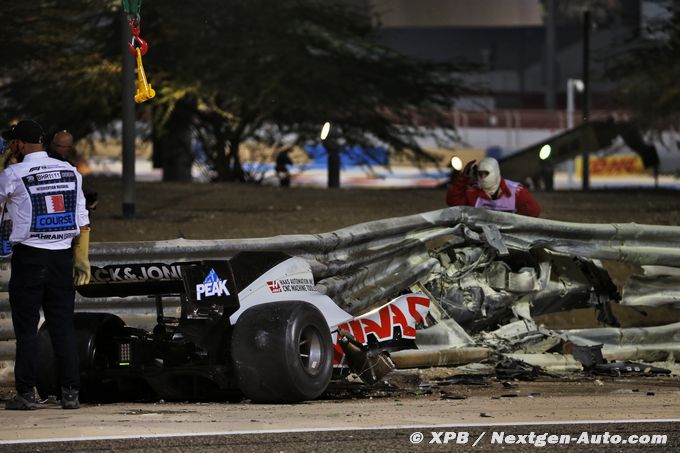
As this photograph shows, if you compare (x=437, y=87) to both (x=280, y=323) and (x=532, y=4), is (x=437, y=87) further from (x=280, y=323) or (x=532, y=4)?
(x=280, y=323)

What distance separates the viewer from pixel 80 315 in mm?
8312

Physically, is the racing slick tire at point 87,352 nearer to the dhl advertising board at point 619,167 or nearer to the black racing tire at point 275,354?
the black racing tire at point 275,354

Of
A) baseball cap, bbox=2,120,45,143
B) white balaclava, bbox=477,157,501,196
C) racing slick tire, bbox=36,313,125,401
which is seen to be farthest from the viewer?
white balaclava, bbox=477,157,501,196

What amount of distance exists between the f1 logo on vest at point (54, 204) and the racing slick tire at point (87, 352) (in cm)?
75

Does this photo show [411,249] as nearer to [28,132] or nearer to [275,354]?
[275,354]

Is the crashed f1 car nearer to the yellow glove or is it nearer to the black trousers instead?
the yellow glove

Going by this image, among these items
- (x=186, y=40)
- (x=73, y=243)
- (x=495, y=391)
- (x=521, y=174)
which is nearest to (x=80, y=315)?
(x=73, y=243)

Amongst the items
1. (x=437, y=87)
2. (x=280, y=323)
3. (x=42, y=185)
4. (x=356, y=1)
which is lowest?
(x=280, y=323)

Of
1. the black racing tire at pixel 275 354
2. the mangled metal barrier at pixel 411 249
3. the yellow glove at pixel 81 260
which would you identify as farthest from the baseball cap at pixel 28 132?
the black racing tire at pixel 275 354

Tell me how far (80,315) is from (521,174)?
1907cm

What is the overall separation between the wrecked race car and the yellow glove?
0.14m

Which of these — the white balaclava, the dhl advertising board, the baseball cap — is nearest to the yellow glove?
the baseball cap

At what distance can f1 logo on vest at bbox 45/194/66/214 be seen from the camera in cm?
752

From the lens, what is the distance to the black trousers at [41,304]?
7.51 meters
